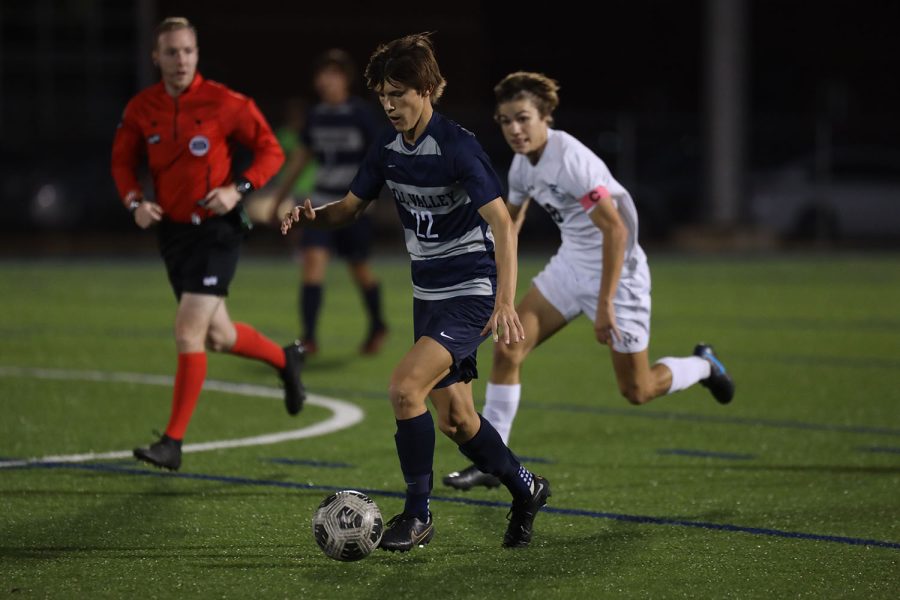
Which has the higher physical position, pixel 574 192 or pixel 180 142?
pixel 180 142

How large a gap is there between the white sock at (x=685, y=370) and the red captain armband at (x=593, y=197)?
4.16ft

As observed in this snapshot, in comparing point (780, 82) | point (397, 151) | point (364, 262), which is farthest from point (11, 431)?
point (780, 82)

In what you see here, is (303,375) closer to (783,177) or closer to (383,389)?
(383,389)

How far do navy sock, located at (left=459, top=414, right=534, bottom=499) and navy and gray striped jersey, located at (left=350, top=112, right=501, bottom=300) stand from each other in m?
0.55

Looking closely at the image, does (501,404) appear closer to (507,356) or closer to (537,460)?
(507,356)

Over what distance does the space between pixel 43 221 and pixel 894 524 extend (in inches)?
929

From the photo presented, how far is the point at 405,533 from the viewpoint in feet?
18.5

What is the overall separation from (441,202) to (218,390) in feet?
15.6

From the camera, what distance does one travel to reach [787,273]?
2212cm

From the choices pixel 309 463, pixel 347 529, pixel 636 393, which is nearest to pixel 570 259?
pixel 636 393

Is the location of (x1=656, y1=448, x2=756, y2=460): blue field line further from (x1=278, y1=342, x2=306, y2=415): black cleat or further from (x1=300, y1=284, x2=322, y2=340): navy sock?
(x1=300, y1=284, x2=322, y2=340): navy sock

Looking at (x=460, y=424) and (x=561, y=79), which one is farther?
(x=561, y=79)

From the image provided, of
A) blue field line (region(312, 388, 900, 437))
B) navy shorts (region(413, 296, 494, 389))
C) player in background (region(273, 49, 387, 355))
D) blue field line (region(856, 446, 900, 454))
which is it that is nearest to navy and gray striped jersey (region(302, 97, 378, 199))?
player in background (region(273, 49, 387, 355))

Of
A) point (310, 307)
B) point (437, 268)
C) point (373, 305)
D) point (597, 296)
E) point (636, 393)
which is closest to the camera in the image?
point (437, 268)
